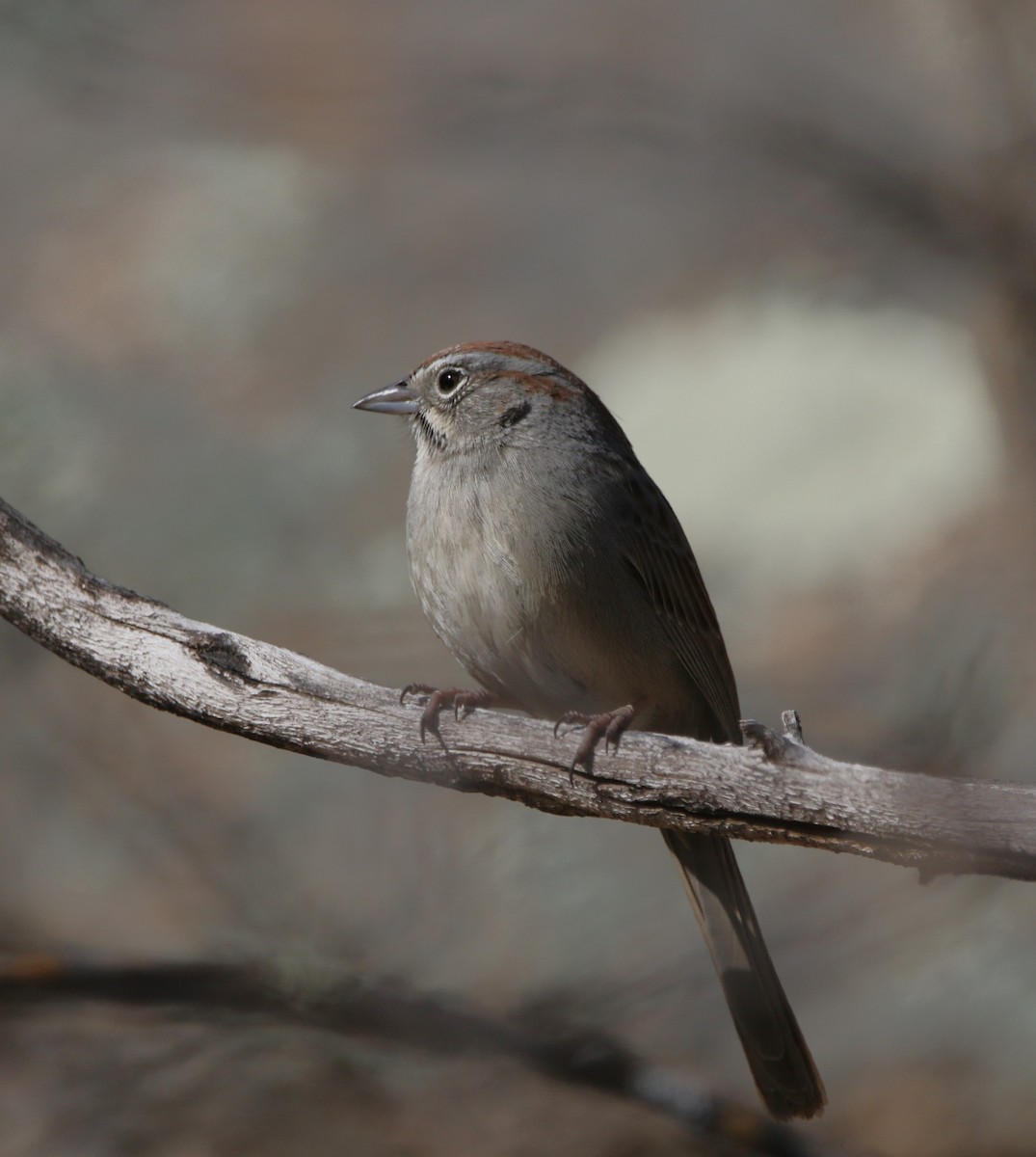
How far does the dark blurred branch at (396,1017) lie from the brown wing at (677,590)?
108cm

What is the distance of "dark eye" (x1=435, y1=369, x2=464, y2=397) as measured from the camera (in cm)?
448

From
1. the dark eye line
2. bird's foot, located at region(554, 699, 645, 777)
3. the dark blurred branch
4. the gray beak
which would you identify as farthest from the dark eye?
the dark blurred branch

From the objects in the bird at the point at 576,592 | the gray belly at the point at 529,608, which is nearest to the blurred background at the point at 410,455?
the bird at the point at 576,592

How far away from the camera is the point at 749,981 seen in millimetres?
4102

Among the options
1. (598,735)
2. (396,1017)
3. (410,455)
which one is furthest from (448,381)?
(410,455)

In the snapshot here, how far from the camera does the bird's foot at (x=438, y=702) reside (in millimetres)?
3361

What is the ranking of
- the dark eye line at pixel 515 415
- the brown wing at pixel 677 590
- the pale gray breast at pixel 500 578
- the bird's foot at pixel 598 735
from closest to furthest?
the bird's foot at pixel 598 735 < the pale gray breast at pixel 500 578 < the brown wing at pixel 677 590 < the dark eye line at pixel 515 415

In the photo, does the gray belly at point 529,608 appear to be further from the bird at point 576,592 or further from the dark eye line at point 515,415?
the dark eye line at point 515,415

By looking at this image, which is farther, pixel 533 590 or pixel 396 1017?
pixel 396 1017

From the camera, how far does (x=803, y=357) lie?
8.10 metres

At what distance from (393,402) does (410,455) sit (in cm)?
226

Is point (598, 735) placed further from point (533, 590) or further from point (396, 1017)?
point (396, 1017)

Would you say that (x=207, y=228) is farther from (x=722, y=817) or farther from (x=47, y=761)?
(x=722, y=817)

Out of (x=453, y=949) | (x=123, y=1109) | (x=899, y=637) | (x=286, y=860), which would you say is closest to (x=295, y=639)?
(x=286, y=860)
